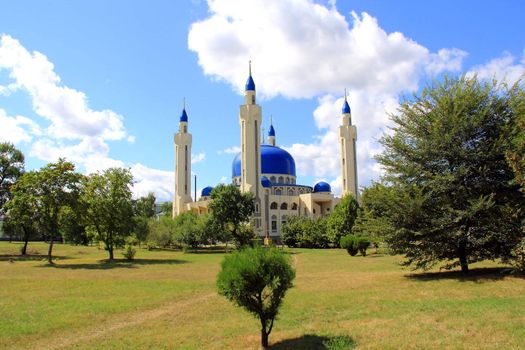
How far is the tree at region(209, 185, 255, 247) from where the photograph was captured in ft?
147

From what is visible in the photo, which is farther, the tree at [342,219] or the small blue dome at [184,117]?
the small blue dome at [184,117]

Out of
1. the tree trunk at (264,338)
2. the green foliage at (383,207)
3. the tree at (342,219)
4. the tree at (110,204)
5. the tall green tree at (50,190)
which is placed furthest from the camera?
the tree at (342,219)

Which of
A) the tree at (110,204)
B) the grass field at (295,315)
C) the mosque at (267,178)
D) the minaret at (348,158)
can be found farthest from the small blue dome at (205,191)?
the grass field at (295,315)

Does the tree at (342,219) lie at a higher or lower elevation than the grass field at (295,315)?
higher

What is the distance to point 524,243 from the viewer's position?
51.4 feet

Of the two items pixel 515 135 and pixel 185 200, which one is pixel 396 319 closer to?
pixel 515 135

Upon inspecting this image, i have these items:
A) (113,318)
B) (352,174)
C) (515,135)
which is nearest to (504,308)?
(515,135)

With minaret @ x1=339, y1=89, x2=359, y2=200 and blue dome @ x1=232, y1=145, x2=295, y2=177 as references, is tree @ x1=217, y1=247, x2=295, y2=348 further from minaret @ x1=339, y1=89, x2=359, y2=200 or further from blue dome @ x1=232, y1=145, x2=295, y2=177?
blue dome @ x1=232, y1=145, x2=295, y2=177

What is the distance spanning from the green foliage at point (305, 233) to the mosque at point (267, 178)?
11.8 meters

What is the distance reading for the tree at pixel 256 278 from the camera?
9.15m

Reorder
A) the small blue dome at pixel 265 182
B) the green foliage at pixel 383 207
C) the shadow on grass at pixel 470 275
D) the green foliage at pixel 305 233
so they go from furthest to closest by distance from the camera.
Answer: the small blue dome at pixel 265 182 < the green foliage at pixel 305 233 < the green foliage at pixel 383 207 < the shadow on grass at pixel 470 275

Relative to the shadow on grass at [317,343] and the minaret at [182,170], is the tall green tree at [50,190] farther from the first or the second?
the minaret at [182,170]

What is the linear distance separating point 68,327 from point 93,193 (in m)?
24.6

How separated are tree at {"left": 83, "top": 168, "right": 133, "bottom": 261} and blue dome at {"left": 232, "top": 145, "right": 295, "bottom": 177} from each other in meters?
45.3
